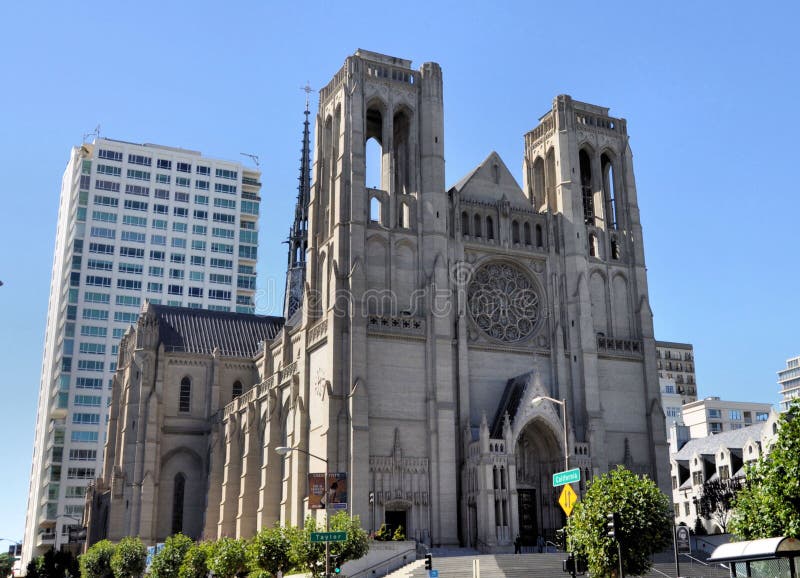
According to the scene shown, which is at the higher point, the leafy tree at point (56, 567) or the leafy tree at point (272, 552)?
the leafy tree at point (272, 552)

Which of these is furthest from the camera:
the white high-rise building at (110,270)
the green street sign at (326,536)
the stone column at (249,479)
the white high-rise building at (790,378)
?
the white high-rise building at (790,378)

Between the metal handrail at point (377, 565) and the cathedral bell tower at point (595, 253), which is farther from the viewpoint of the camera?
the cathedral bell tower at point (595, 253)

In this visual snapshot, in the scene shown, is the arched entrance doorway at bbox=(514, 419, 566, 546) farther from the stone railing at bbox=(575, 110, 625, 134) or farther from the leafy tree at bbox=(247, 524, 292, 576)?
the stone railing at bbox=(575, 110, 625, 134)

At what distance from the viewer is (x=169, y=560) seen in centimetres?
6097

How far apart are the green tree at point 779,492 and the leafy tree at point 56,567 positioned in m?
61.6

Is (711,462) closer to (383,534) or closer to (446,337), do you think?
(446,337)

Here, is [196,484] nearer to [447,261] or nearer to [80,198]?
[447,261]

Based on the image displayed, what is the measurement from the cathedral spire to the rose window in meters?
38.7

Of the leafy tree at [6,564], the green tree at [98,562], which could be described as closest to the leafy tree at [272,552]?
the green tree at [98,562]

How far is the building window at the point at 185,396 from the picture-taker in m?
85.2

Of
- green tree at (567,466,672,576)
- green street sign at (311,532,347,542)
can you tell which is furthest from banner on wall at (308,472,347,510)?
green tree at (567,466,672,576)

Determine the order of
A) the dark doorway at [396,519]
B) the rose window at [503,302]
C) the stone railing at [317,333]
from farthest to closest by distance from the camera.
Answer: the rose window at [503,302]
the stone railing at [317,333]
the dark doorway at [396,519]

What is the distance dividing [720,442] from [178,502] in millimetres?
51053

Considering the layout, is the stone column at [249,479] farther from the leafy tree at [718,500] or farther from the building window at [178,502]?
the leafy tree at [718,500]
